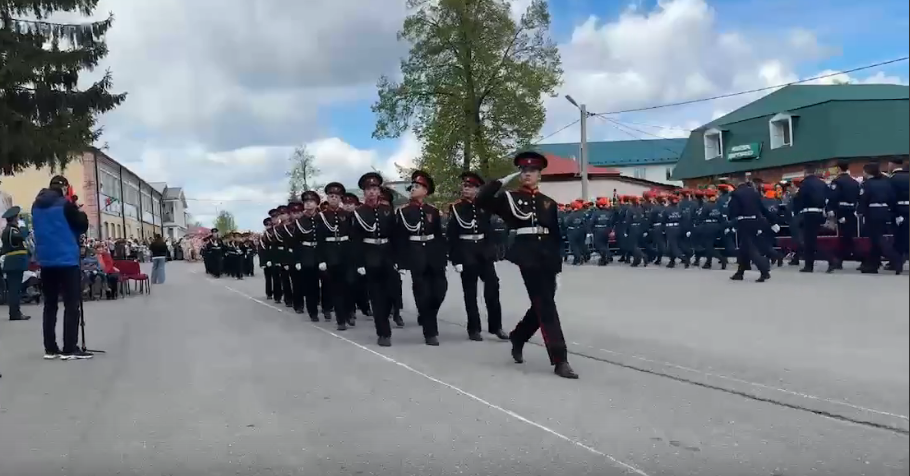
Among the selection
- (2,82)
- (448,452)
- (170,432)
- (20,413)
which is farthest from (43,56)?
(448,452)

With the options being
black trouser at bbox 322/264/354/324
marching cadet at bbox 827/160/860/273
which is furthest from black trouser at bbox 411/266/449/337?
marching cadet at bbox 827/160/860/273

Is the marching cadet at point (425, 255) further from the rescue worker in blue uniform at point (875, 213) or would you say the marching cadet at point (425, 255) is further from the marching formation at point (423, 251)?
the rescue worker in blue uniform at point (875, 213)

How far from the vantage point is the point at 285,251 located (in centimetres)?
1603

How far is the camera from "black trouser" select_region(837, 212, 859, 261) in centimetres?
1268

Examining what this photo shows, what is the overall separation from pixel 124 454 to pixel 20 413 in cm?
200

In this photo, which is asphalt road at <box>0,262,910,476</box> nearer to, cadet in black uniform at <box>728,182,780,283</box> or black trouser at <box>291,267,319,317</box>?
black trouser at <box>291,267,319,317</box>

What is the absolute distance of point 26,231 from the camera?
16000mm

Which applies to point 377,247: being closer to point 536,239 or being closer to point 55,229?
point 536,239

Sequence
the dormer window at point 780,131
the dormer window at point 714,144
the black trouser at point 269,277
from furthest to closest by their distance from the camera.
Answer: the black trouser at point 269,277
the dormer window at point 714,144
the dormer window at point 780,131

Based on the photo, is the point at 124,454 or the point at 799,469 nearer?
the point at 799,469

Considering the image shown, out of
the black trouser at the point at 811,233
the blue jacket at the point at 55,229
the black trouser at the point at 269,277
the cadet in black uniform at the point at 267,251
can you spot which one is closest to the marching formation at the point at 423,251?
the cadet in black uniform at the point at 267,251

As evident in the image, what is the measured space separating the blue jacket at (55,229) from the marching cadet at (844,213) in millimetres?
8035

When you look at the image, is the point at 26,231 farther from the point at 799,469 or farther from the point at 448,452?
the point at 799,469

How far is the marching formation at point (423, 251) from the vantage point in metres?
A: 7.84
